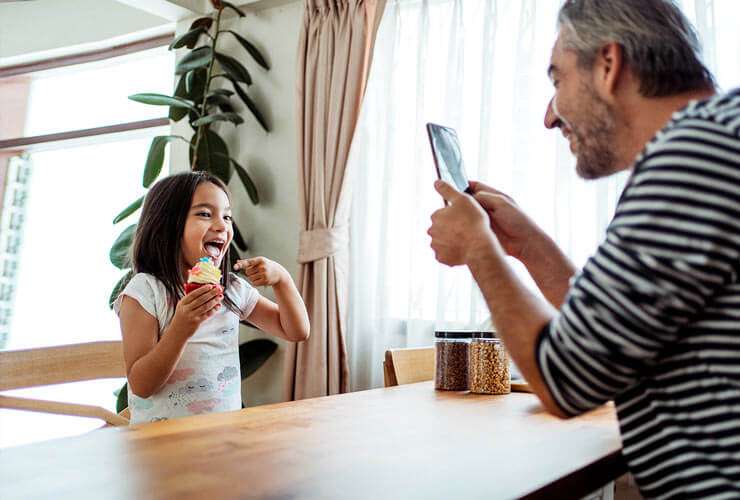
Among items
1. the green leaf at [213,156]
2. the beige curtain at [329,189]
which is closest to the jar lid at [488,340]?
the beige curtain at [329,189]

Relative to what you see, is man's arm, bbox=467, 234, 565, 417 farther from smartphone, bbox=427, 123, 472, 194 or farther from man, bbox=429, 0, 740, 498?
smartphone, bbox=427, 123, 472, 194

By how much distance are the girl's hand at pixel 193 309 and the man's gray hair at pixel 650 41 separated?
103cm

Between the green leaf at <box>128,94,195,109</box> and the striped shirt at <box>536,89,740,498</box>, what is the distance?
9.87 feet

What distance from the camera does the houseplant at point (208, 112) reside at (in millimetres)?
3432

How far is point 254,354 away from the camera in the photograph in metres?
3.38

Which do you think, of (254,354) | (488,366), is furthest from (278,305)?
(254,354)

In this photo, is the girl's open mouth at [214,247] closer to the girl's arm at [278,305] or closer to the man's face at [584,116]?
the girl's arm at [278,305]

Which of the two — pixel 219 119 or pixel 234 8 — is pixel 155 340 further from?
pixel 234 8

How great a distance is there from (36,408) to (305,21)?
2121mm

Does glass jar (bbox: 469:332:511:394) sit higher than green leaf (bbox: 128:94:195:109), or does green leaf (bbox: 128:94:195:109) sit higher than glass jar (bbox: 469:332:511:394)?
green leaf (bbox: 128:94:195:109)

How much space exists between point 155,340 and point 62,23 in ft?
11.7

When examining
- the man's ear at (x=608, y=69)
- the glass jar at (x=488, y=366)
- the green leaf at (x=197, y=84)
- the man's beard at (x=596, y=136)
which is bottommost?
the glass jar at (x=488, y=366)

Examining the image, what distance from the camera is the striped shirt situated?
0.70 meters

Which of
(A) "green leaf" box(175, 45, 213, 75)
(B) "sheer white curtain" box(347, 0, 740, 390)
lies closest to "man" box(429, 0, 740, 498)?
(B) "sheer white curtain" box(347, 0, 740, 390)
